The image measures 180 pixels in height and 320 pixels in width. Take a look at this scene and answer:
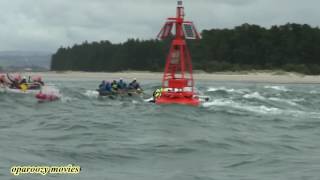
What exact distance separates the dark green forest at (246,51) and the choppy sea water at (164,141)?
68190 mm

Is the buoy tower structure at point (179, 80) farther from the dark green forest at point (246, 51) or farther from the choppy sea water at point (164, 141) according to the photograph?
the dark green forest at point (246, 51)

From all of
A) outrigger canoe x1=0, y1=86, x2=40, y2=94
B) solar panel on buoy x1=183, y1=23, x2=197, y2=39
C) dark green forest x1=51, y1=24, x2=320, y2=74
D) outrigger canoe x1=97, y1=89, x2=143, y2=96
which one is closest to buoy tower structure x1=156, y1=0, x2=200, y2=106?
solar panel on buoy x1=183, y1=23, x2=197, y2=39

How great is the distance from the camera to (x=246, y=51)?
11319 centimetres

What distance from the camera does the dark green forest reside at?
355 feet

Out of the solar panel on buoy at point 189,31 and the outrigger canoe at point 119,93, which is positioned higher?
the solar panel on buoy at point 189,31

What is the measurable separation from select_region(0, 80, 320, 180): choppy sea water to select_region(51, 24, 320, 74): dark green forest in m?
68.2

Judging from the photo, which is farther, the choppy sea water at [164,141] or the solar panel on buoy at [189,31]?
the solar panel on buoy at [189,31]

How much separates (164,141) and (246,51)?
91.0 meters

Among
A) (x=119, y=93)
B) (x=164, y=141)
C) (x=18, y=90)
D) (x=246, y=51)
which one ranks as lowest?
(x=164, y=141)

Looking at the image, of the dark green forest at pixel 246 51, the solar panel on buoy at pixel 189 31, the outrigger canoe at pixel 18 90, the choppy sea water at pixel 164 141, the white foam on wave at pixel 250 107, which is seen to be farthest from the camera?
the dark green forest at pixel 246 51

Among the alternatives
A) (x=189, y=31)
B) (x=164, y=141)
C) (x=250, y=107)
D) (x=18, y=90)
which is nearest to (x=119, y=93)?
(x=18, y=90)

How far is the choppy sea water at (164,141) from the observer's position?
1783cm

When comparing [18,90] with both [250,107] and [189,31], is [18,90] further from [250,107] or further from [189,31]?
[250,107]

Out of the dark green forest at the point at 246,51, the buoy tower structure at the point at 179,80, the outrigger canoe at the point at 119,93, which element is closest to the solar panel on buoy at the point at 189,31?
the buoy tower structure at the point at 179,80
